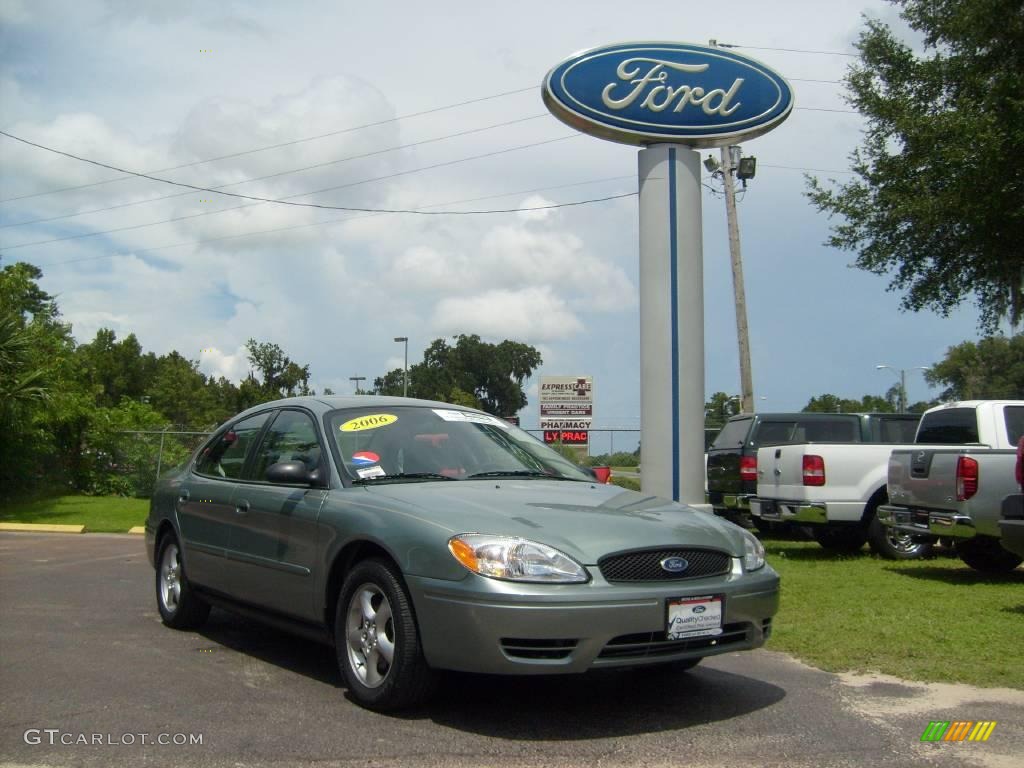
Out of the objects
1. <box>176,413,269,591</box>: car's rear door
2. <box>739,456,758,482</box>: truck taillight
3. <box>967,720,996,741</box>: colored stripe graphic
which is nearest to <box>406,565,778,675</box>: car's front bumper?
<box>967,720,996,741</box>: colored stripe graphic

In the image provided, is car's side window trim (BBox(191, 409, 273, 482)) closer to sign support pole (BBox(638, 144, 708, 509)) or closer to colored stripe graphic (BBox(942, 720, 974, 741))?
colored stripe graphic (BBox(942, 720, 974, 741))

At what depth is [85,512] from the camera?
2031cm

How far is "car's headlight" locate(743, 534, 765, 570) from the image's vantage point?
5312mm

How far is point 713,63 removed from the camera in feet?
45.4

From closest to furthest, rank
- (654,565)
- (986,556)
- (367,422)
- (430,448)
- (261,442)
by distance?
(654,565), (430,448), (367,422), (261,442), (986,556)

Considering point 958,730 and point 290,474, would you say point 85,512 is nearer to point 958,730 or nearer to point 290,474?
point 290,474

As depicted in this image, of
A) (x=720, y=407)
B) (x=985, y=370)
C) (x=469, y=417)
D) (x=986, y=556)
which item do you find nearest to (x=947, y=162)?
(x=986, y=556)

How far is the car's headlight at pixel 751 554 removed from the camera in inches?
209

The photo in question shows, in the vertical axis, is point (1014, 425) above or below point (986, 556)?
above

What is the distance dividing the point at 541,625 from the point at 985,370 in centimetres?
7714

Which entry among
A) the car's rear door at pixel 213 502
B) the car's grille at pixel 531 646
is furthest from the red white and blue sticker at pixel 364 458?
the car's grille at pixel 531 646

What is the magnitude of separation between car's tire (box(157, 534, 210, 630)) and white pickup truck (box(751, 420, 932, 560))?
7.38 m

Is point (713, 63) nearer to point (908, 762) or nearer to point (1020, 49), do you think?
point (1020, 49)

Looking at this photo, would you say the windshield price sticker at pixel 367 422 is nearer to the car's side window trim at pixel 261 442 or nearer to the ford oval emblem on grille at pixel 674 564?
the car's side window trim at pixel 261 442
